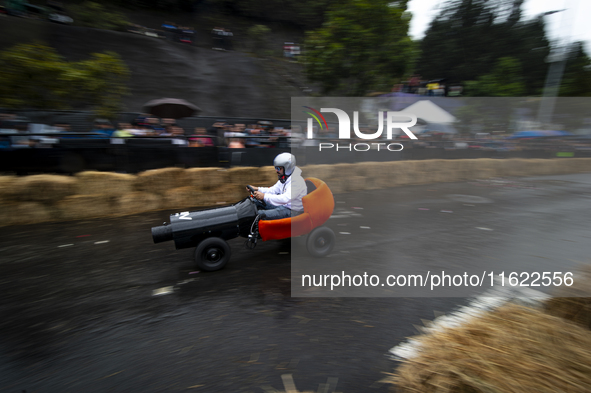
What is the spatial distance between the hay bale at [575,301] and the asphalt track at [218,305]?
114 cm

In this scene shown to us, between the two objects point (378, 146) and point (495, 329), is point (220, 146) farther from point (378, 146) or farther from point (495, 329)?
point (495, 329)

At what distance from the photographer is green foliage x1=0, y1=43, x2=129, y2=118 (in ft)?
31.6

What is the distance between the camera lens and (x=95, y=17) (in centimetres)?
2572

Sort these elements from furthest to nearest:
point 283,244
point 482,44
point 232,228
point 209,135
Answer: point 482,44, point 209,135, point 283,244, point 232,228

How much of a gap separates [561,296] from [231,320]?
2.67 meters

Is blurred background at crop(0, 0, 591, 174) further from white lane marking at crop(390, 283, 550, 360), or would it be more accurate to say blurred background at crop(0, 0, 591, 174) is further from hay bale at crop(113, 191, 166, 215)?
white lane marking at crop(390, 283, 550, 360)

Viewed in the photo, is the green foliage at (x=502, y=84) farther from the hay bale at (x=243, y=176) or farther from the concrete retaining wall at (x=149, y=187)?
the hay bale at (x=243, y=176)

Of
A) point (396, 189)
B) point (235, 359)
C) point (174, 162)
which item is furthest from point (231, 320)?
point (396, 189)

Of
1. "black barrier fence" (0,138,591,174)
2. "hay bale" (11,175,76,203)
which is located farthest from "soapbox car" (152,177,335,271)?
"black barrier fence" (0,138,591,174)

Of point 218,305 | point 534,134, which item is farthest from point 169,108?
point 534,134

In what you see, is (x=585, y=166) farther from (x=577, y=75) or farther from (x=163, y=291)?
(x=163, y=291)

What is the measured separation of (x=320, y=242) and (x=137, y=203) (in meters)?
4.54

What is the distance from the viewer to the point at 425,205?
884 cm

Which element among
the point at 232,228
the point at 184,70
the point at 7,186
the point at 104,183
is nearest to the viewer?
the point at 232,228
